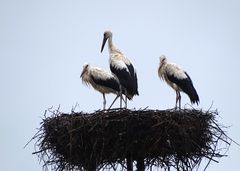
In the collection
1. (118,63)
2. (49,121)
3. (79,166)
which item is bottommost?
(79,166)

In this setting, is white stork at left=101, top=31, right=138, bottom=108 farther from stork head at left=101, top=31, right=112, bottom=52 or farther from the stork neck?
stork head at left=101, top=31, right=112, bottom=52

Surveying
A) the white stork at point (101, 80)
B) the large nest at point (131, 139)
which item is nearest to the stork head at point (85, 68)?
the white stork at point (101, 80)

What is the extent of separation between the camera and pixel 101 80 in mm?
15422

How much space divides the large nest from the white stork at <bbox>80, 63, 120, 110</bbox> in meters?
2.79

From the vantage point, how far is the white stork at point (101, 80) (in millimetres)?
15160

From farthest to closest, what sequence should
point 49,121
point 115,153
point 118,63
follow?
point 118,63
point 49,121
point 115,153

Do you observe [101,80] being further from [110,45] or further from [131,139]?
[131,139]

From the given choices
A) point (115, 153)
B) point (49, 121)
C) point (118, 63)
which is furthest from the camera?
point (118, 63)

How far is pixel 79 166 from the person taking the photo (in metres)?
12.2

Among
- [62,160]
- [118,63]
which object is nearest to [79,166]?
[62,160]

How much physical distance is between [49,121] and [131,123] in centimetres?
146

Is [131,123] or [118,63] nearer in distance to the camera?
[131,123]

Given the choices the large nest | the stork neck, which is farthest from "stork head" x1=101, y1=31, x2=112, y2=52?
the large nest

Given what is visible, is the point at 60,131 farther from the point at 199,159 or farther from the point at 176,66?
the point at 176,66
